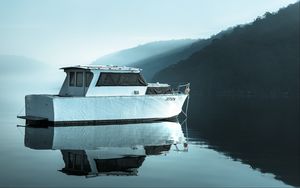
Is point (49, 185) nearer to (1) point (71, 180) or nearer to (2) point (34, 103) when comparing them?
(1) point (71, 180)

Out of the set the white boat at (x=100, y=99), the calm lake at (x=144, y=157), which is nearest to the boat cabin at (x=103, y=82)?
the white boat at (x=100, y=99)

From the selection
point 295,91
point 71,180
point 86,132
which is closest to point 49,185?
point 71,180

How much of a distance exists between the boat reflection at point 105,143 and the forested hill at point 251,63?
117 m

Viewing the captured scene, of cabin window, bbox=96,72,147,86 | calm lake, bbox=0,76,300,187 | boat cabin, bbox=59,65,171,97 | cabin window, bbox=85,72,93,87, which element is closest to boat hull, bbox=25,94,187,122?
boat cabin, bbox=59,65,171,97

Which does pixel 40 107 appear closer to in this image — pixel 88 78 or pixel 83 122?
pixel 83 122

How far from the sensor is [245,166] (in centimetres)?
1764

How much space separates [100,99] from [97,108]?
0.67 m

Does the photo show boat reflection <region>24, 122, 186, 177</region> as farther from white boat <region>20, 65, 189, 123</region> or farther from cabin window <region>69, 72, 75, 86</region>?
cabin window <region>69, 72, 75, 86</region>

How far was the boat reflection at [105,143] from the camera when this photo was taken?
54.7 ft

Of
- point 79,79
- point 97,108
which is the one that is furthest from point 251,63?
point 97,108

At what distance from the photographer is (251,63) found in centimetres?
16188

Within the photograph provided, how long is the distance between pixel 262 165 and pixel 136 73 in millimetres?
17511

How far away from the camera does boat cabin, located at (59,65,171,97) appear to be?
1277 inches

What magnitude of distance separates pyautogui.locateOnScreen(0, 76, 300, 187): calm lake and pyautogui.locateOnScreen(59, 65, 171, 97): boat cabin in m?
3.09
